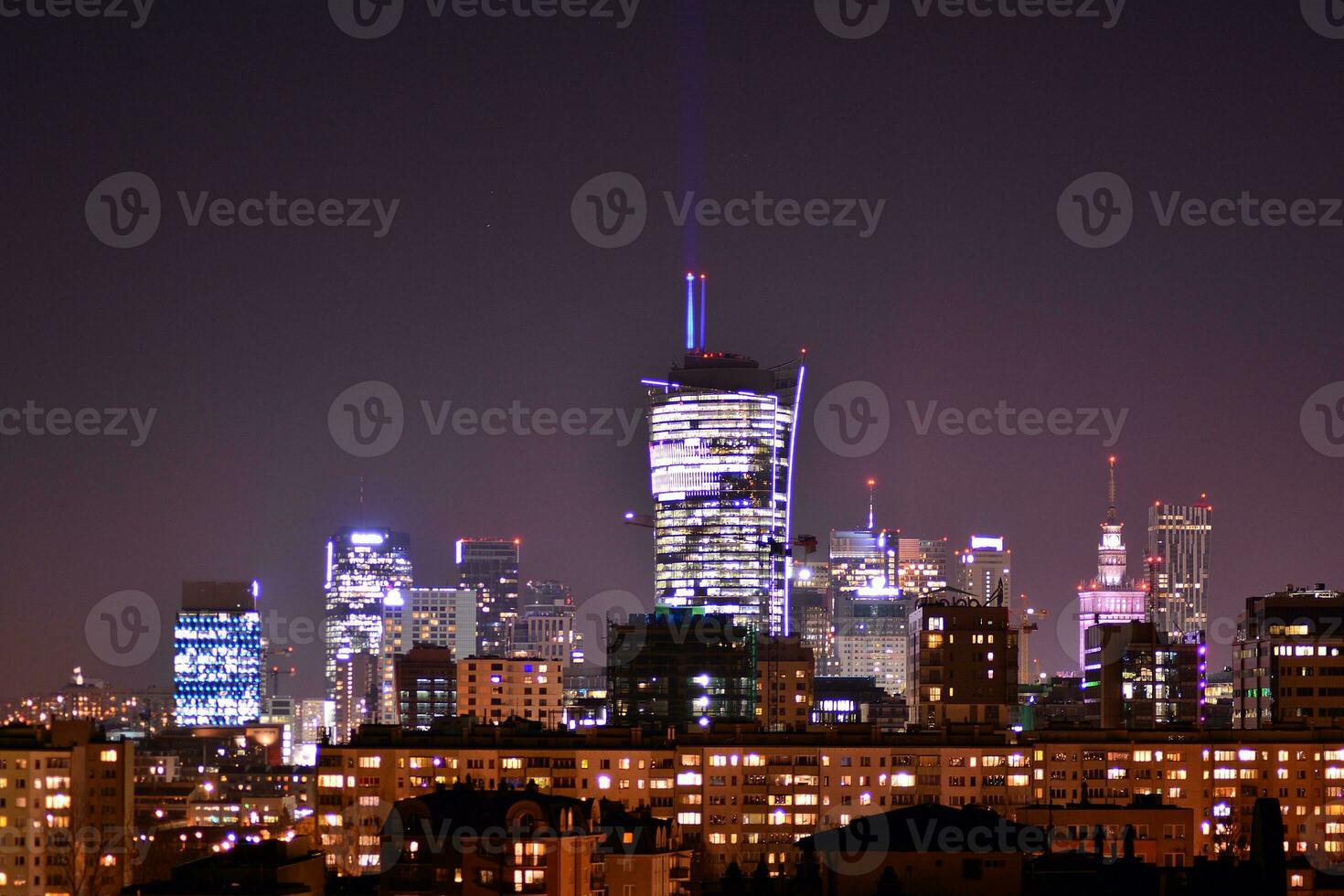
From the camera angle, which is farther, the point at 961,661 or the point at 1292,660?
the point at 961,661

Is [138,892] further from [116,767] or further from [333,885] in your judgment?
[116,767]

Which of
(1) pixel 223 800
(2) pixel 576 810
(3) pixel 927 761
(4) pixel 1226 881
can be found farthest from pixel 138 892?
(1) pixel 223 800

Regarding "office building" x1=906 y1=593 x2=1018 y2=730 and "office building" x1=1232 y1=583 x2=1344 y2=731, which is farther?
"office building" x1=906 y1=593 x2=1018 y2=730

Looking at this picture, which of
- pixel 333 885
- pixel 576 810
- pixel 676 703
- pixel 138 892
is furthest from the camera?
pixel 676 703

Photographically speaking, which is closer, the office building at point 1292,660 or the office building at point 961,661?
the office building at point 1292,660
